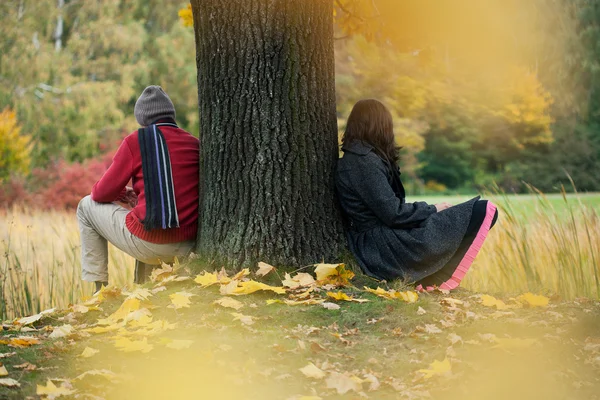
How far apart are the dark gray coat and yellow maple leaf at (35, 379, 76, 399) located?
191 cm

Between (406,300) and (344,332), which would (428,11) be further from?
(344,332)

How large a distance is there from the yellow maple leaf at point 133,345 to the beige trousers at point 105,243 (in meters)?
1.30

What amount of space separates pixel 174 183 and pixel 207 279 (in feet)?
2.48

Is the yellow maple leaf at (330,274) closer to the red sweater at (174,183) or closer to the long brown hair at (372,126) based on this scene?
the long brown hair at (372,126)

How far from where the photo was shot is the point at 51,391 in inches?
101

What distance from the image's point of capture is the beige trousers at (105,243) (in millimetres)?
4273

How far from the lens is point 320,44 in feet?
13.0

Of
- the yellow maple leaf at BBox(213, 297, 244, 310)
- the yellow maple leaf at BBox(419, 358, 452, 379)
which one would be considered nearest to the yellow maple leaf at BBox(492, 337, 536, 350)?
the yellow maple leaf at BBox(419, 358, 452, 379)

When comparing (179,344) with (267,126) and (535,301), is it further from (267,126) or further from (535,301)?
(535,301)

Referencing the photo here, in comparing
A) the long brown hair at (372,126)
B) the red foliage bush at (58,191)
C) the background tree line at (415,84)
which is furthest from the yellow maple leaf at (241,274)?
the background tree line at (415,84)

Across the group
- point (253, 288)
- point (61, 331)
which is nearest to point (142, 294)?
point (61, 331)

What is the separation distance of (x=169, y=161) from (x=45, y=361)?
1590 mm

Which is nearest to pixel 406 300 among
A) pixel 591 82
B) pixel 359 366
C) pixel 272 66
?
pixel 359 366

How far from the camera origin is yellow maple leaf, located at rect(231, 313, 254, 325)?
10.7ft
